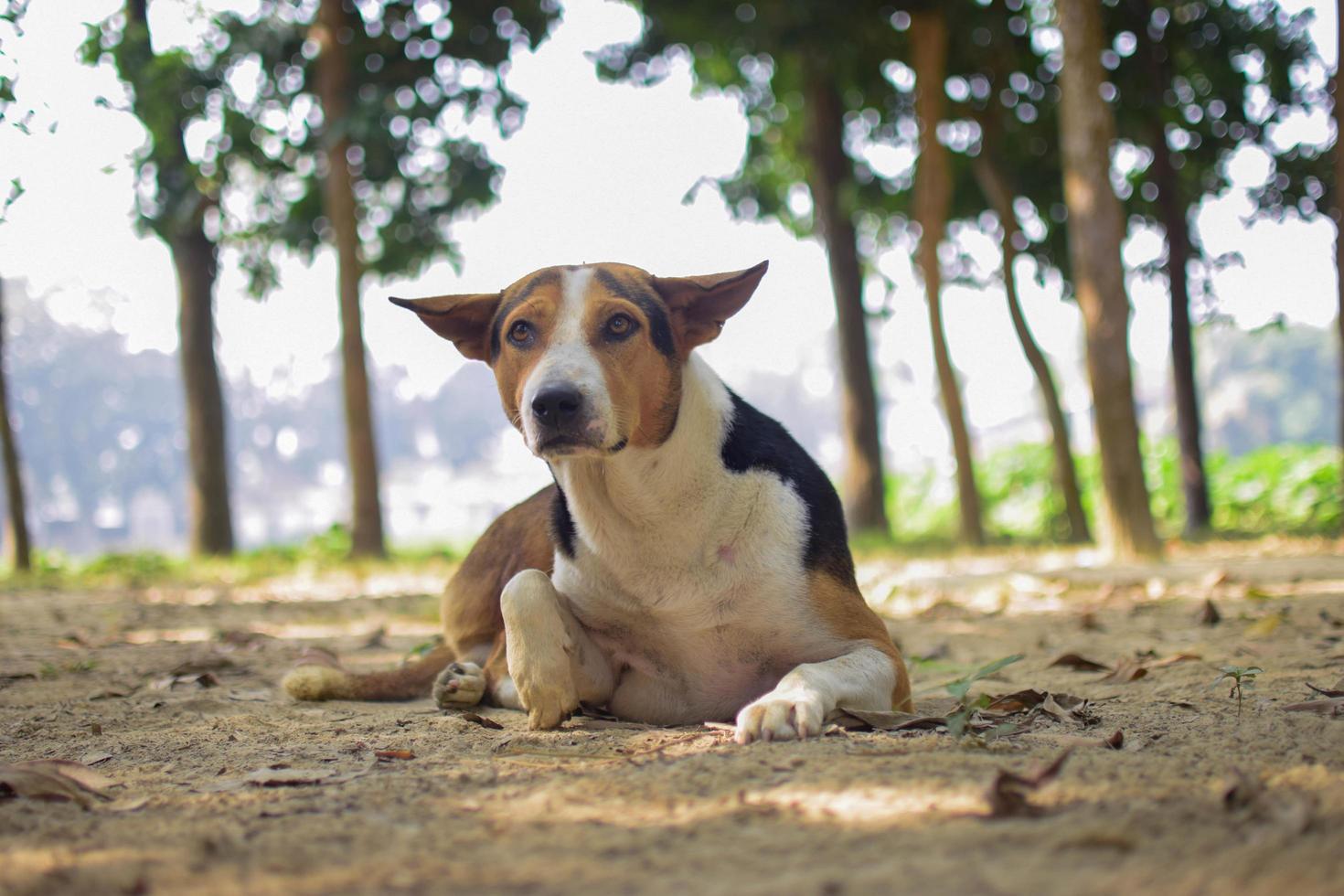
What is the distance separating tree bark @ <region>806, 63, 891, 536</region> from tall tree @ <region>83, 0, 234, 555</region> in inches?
299

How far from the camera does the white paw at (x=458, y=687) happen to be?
377 centimetres

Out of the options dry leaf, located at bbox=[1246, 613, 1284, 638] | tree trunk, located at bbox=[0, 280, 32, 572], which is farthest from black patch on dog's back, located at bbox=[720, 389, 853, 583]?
tree trunk, located at bbox=[0, 280, 32, 572]

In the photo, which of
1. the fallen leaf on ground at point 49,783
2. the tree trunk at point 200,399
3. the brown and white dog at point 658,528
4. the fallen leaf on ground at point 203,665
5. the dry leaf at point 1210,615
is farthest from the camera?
the tree trunk at point 200,399

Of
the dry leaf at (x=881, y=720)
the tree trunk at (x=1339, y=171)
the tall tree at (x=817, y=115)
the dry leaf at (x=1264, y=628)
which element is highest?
the tall tree at (x=817, y=115)

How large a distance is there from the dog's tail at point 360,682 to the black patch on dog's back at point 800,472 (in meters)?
1.61

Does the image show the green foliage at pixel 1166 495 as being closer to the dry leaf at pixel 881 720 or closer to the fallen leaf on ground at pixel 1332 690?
the fallen leaf on ground at pixel 1332 690

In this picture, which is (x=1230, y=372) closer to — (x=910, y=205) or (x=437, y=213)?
(x=910, y=205)

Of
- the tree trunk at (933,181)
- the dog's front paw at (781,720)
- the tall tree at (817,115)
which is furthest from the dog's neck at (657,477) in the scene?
the tall tree at (817,115)

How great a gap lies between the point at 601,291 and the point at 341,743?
148cm

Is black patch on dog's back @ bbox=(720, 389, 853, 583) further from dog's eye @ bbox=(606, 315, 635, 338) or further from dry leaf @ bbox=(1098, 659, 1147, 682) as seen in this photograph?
dry leaf @ bbox=(1098, 659, 1147, 682)

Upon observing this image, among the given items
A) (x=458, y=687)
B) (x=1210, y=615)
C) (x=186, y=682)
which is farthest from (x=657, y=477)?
(x=1210, y=615)

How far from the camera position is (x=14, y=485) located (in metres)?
11.6

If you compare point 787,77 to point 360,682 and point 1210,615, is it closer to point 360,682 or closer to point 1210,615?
point 1210,615

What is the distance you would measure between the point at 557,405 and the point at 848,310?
12.4m
